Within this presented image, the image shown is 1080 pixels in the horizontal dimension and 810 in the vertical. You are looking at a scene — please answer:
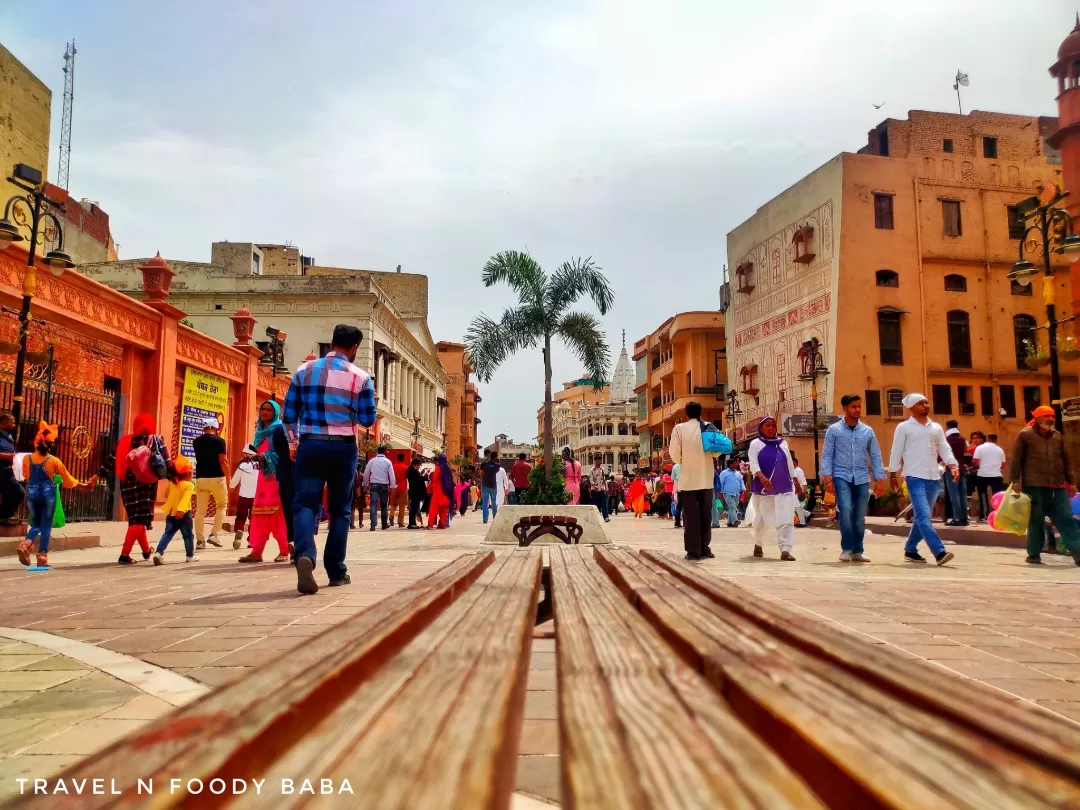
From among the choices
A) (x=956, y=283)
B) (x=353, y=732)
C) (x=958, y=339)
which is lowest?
(x=353, y=732)

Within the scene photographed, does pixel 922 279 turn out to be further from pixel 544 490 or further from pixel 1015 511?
pixel 1015 511

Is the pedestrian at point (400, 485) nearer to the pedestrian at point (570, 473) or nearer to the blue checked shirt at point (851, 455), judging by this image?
the pedestrian at point (570, 473)

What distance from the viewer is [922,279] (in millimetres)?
35281

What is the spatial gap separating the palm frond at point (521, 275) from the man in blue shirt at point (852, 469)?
45.1 ft

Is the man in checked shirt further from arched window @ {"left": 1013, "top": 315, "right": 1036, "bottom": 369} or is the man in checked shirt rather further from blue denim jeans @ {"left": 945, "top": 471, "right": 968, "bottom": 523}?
arched window @ {"left": 1013, "top": 315, "right": 1036, "bottom": 369}

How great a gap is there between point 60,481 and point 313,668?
345 inches

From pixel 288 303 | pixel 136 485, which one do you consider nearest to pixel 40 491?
pixel 136 485

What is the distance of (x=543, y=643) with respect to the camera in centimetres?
455

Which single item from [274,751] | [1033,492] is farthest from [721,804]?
[1033,492]

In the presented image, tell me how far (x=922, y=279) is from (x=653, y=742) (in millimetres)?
38347

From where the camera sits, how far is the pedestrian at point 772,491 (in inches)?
374

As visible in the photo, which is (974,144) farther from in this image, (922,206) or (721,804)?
(721,804)

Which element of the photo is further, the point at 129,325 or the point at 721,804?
the point at 129,325

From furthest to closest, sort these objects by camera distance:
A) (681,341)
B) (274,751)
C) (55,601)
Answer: (681,341), (55,601), (274,751)
